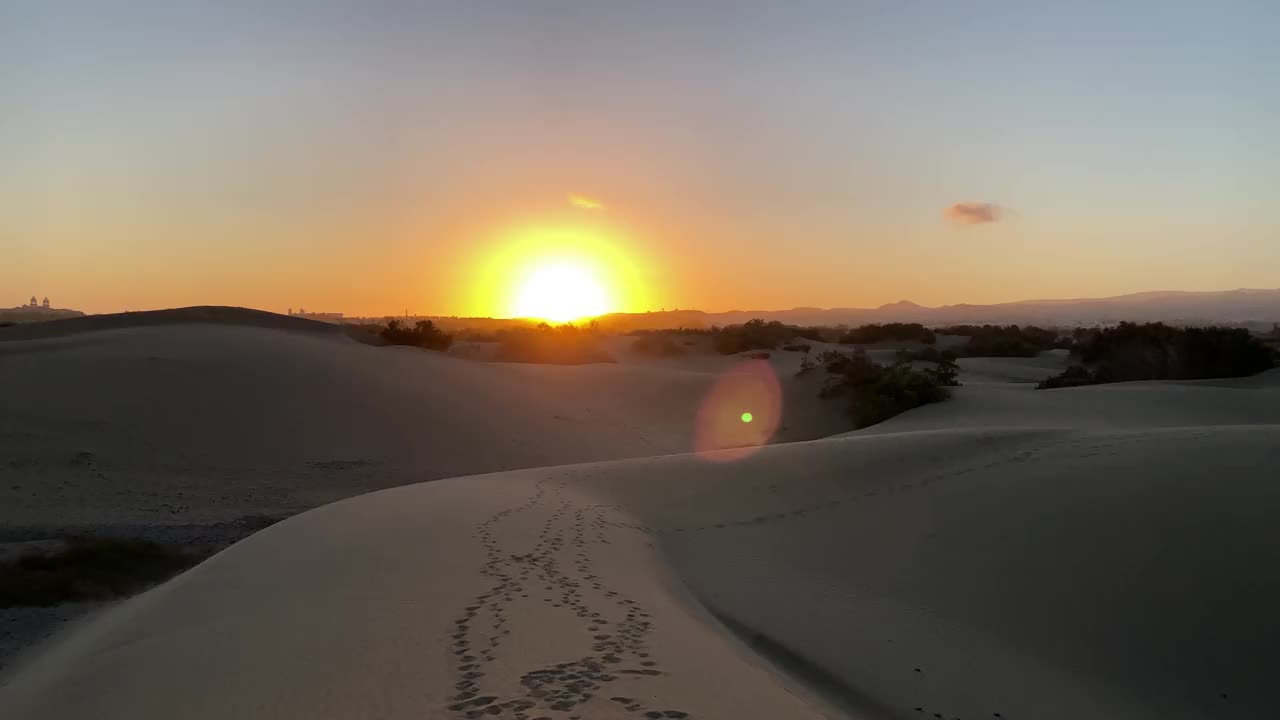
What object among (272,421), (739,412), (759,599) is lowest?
(739,412)

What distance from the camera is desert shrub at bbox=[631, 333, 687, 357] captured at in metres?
38.2

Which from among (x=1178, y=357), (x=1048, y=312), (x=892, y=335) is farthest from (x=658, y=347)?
(x=1048, y=312)

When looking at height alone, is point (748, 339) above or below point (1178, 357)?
above

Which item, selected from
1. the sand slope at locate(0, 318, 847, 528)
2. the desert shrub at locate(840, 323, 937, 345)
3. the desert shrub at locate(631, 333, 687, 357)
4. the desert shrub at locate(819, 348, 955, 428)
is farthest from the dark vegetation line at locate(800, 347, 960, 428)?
the desert shrub at locate(840, 323, 937, 345)

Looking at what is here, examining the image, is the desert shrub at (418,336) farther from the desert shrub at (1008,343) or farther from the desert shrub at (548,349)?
the desert shrub at (1008,343)

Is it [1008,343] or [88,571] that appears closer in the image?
[88,571]

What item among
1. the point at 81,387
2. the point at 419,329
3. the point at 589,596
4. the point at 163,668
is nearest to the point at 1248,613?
the point at 589,596

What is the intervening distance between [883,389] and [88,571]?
1697 cm

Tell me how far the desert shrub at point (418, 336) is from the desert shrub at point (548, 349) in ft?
10.2

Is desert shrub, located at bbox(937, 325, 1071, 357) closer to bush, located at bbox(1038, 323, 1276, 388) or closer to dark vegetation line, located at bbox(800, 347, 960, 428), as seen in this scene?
bush, located at bbox(1038, 323, 1276, 388)

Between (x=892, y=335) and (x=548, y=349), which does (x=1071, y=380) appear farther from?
(x=548, y=349)

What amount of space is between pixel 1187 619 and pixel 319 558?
6.87 metres

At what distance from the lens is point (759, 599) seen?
234 inches

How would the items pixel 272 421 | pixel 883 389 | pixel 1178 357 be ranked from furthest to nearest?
pixel 1178 357 → pixel 883 389 → pixel 272 421
